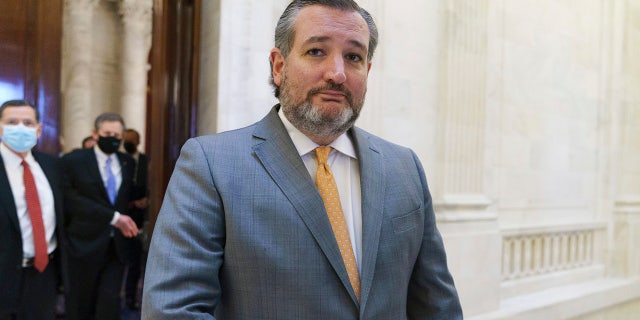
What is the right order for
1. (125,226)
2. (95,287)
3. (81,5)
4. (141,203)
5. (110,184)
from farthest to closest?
(81,5)
(141,203)
(110,184)
(95,287)
(125,226)

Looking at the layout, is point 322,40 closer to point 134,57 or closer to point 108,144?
point 108,144

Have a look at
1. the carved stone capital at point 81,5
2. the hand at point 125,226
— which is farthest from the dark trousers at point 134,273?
the carved stone capital at point 81,5

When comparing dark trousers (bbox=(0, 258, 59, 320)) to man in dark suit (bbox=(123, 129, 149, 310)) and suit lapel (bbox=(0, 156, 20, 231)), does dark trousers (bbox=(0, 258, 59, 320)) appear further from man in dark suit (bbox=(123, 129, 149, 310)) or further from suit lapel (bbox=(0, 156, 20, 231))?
man in dark suit (bbox=(123, 129, 149, 310))

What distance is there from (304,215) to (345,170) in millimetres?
265

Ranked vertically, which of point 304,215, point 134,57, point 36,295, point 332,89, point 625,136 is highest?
point 134,57

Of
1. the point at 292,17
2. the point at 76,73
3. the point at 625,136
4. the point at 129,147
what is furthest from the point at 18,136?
the point at 625,136

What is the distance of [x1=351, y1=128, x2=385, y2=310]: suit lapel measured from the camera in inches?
62.9

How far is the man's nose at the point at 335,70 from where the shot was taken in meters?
1.62

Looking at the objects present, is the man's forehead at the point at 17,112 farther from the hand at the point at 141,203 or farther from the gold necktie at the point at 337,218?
the gold necktie at the point at 337,218

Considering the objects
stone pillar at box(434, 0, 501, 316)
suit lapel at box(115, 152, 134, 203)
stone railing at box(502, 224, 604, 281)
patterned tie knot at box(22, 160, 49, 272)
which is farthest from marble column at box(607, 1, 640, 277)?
patterned tie knot at box(22, 160, 49, 272)

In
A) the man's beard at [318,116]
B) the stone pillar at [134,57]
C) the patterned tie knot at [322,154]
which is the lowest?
the patterned tie knot at [322,154]

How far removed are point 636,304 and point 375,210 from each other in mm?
7140

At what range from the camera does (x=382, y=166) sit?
5.90ft

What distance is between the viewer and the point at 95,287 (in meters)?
4.55
